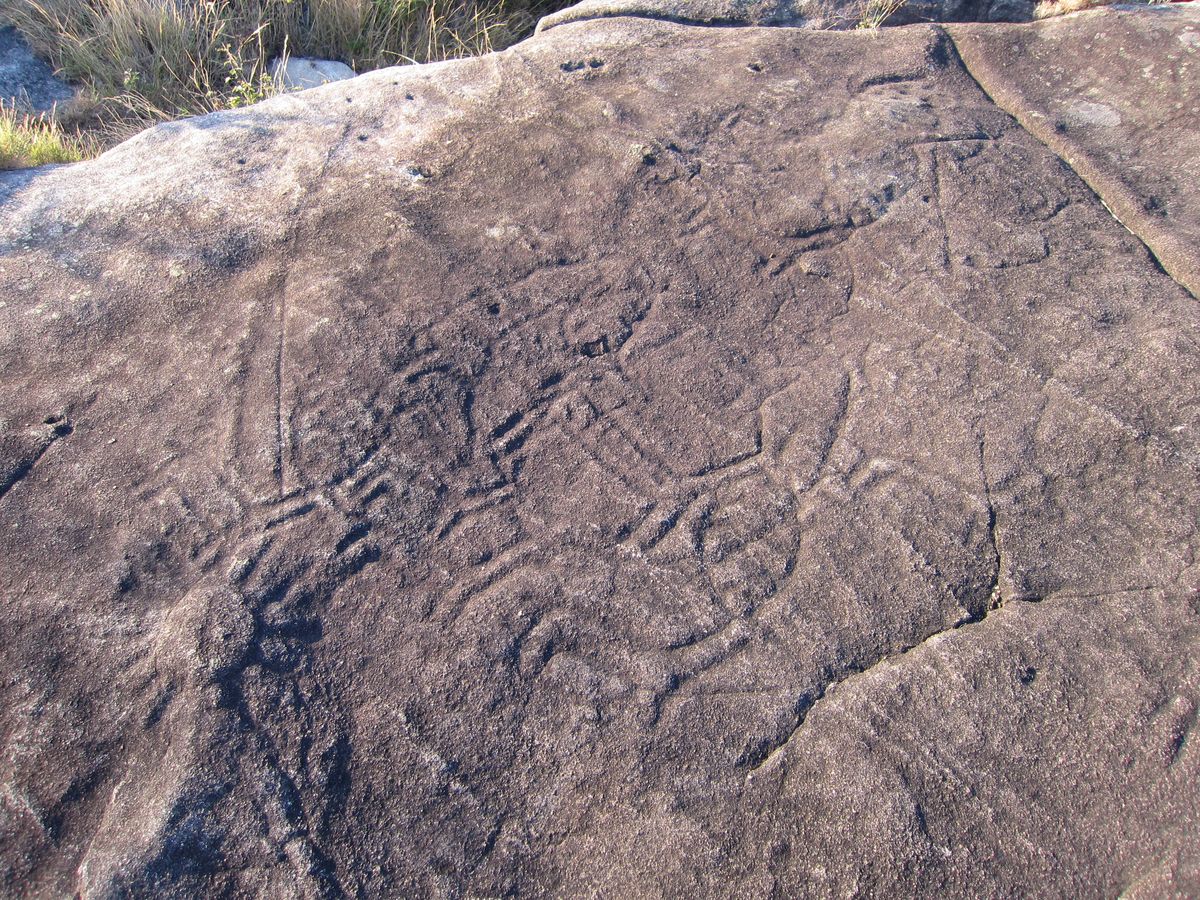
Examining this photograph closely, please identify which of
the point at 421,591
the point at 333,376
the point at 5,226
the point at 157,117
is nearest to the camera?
the point at 421,591

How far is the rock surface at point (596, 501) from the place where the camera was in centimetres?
163

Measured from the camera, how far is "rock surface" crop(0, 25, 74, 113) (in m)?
4.70

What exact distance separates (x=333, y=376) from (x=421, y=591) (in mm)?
607

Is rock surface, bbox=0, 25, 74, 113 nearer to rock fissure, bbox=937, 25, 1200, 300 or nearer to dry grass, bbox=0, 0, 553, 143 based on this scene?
dry grass, bbox=0, 0, 553, 143

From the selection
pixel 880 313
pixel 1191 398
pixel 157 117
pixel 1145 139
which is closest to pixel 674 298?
pixel 880 313

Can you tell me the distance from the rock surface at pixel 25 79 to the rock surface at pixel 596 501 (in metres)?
2.65

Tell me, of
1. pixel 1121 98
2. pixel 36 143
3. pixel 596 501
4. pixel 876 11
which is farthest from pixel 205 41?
pixel 1121 98

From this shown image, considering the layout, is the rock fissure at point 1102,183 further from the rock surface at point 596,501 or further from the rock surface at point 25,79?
the rock surface at point 25,79

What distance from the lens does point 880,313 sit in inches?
96.3

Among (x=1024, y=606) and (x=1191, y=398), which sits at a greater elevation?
(x=1191, y=398)

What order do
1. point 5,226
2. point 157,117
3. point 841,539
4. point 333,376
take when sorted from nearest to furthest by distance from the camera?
point 841,539, point 333,376, point 5,226, point 157,117

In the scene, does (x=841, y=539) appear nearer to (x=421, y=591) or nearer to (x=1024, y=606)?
(x=1024, y=606)

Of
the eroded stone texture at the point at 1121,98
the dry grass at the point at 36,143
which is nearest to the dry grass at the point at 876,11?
the eroded stone texture at the point at 1121,98

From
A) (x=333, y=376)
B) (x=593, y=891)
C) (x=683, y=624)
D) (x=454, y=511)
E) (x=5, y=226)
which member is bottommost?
(x=593, y=891)
